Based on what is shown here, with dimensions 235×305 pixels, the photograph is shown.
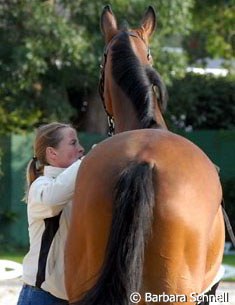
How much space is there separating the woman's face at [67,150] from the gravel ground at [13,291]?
4554 millimetres

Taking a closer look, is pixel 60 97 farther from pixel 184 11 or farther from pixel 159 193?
pixel 159 193

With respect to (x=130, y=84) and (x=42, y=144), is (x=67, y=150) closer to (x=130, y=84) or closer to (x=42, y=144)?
(x=42, y=144)

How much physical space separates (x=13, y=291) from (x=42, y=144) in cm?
562

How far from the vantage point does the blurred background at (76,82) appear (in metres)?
15.3

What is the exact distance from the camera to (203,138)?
18391mm

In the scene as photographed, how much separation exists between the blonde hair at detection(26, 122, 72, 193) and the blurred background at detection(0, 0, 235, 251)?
390 inches

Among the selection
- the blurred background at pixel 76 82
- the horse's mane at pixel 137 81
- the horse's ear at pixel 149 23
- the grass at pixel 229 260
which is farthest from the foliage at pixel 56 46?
the horse's mane at pixel 137 81

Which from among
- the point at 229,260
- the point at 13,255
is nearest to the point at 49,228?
the point at 229,260

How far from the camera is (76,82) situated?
16.5m

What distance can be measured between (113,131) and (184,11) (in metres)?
10.2

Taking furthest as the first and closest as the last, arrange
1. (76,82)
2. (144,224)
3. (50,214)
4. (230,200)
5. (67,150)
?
(230,200)
(76,82)
(67,150)
(50,214)
(144,224)

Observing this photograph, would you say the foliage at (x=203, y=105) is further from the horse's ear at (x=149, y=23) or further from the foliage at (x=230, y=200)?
the horse's ear at (x=149, y=23)

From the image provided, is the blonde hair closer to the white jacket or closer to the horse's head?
the white jacket

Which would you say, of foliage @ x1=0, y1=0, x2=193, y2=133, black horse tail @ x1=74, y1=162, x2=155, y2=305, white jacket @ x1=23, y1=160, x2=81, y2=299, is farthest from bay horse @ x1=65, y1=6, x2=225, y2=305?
foliage @ x1=0, y1=0, x2=193, y2=133
